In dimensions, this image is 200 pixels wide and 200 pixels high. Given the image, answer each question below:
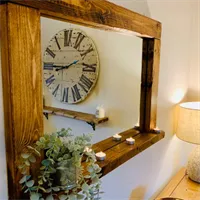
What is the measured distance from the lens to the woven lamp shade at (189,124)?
5.49 ft

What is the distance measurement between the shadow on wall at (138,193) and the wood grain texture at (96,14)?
0.96 metres

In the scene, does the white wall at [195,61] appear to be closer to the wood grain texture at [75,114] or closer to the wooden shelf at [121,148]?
the wooden shelf at [121,148]

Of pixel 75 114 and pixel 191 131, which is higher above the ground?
pixel 75 114

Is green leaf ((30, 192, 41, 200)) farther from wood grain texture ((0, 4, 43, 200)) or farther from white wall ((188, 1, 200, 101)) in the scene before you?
white wall ((188, 1, 200, 101))

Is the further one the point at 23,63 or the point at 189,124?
the point at 189,124

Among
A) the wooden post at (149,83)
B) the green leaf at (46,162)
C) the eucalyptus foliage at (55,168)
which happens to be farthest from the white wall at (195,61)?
the green leaf at (46,162)

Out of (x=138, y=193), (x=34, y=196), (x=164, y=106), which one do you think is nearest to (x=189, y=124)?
(x=164, y=106)

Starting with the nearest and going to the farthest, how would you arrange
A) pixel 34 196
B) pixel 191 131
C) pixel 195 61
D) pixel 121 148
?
1. pixel 34 196
2. pixel 121 148
3. pixel 191 131
4. pixel 195 61

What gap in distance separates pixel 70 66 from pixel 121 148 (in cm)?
52

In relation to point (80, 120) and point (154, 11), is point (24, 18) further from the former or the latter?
point (154, 11)

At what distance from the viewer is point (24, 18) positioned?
720mm

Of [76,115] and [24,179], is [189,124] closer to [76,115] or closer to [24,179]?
[76,115]

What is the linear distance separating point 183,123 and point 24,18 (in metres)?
1.37

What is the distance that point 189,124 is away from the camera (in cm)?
171
